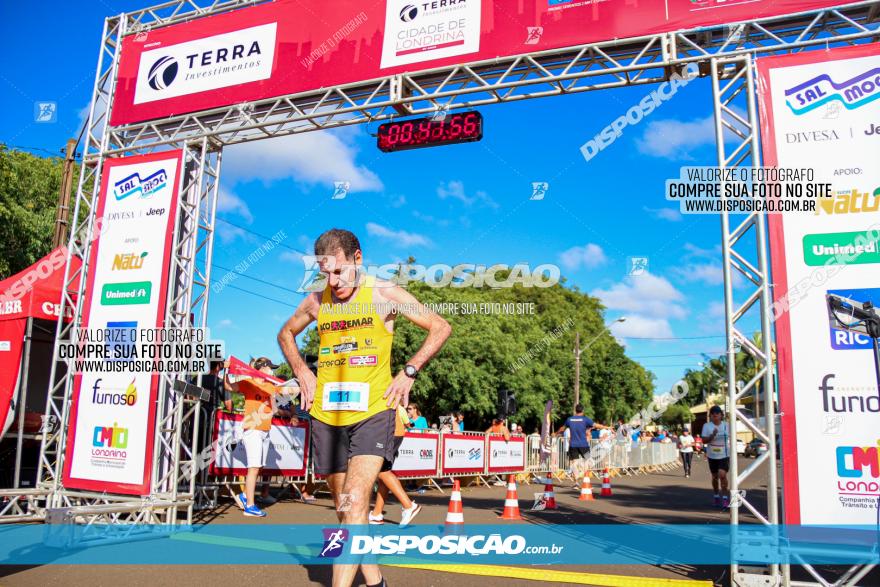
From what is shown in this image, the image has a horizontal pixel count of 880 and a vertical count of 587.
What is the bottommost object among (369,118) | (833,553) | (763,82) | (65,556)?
(65,556)

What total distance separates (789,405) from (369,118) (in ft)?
20.9

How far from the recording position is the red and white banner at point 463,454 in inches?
543

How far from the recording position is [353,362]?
4059 mm

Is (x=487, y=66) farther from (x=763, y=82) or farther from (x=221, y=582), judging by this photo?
(x=221, y=582)

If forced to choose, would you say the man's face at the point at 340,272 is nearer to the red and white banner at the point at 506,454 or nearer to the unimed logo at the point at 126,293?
the unimed logo at the point at 126,293

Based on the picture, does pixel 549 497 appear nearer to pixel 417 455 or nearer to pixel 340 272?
pixel 417 455

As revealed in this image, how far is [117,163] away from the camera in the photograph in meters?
9.52

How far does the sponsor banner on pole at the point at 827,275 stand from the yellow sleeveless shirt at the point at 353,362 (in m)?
3.60

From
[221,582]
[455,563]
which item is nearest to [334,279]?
[221,582]

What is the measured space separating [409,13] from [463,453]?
962 cm

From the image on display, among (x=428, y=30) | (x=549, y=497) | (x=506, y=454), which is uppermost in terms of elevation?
(x=428, y=30)

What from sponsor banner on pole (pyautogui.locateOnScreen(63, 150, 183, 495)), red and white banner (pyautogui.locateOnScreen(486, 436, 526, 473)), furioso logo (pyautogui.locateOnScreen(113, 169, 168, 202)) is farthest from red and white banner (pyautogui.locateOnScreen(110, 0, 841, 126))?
red and white banner (pyautogui.locateOnScreen(486, 436, 526, 473))

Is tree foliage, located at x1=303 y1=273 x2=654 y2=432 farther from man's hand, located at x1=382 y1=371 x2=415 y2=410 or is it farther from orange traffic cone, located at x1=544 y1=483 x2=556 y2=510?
man's hand, located at x1=382 y1=371 x2=415 y2=410

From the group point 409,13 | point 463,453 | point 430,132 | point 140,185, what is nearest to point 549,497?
point 463,453
